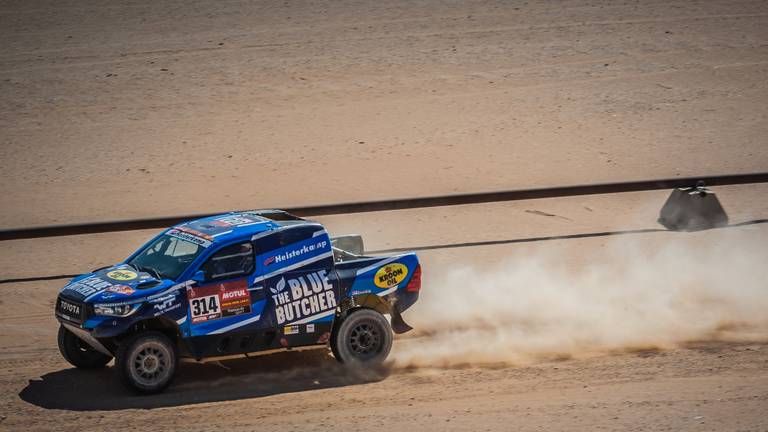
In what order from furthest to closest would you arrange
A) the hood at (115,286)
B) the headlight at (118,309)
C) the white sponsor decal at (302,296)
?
the white sponsor decal at (302,296) → the hood at (115,286) → the headlight at (118,309)

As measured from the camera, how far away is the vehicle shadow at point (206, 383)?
34.8ft

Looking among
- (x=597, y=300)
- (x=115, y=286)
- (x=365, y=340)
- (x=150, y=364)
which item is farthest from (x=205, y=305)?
(x=597, y=300)

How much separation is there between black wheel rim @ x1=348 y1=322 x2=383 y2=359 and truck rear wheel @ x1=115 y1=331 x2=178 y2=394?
201cm

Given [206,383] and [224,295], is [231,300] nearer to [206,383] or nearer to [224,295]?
[224,295]

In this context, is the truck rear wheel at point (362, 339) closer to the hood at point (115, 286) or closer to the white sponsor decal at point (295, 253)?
the white sponsor decal at point (295, 253)

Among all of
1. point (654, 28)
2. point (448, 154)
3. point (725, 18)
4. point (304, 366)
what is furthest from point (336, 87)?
point (304, 366)

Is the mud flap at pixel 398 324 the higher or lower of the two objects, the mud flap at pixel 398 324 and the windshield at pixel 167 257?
the lower

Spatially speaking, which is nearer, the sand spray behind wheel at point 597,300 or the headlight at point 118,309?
the headlight at point 118,309

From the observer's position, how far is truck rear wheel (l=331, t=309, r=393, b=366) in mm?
11445

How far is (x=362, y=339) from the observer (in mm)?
11594

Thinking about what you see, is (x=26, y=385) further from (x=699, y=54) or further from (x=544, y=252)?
(x=699, y=54)

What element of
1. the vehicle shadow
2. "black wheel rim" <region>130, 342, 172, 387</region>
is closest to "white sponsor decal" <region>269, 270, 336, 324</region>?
the vehicle shadow

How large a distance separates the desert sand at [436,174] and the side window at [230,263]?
48.8 inches

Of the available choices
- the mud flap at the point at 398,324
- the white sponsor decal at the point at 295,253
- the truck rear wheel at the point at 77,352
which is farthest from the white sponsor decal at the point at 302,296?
the truck rear wheel at the point at 77,352
